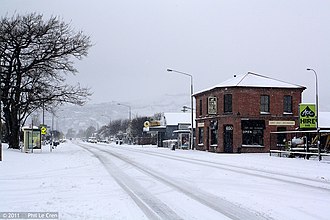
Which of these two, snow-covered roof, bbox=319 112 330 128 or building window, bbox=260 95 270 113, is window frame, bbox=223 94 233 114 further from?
snow-covered roof, bbox=319 112 330 128

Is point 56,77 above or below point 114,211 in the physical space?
above

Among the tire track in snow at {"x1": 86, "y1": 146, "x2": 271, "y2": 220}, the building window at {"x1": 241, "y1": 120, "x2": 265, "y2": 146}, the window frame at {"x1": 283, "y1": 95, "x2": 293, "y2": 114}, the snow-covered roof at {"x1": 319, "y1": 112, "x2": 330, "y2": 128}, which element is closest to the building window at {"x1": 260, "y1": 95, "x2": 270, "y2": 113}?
the building window at {"x1": 241, "y1": 120, "x2": 265, "y2": 146}

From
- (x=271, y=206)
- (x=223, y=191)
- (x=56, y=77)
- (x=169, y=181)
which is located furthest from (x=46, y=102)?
(x=271, y=206)

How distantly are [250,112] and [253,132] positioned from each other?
2153 millimetres

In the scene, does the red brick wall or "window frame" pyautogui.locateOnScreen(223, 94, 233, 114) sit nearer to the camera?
the red brick wall

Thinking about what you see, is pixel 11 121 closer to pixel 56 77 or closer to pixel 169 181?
pixel 56 77

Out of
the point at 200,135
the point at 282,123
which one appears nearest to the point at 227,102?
the point at 282,123

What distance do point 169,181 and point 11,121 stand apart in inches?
1222

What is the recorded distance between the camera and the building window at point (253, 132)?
48.1m

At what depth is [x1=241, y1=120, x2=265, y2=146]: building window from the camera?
48062 millimetres

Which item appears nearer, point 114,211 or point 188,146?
point 114,211

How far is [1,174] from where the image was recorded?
19.2m

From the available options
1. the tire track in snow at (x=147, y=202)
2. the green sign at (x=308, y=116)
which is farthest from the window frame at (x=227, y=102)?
the tire track in snow at (x=147, y=202)

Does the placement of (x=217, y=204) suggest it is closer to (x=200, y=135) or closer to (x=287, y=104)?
(x=287, y=104)
